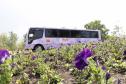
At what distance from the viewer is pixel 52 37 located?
3566cm

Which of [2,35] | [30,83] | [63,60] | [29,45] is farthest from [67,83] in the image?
[2,35]

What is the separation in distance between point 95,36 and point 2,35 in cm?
2921

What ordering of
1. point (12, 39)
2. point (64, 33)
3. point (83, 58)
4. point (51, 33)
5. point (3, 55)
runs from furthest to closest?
point (12, 39) → point (64, 33) → point (51, 33) → point (3, 55) → point (83, 58)

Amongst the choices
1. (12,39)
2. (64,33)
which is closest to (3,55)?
(64,33)

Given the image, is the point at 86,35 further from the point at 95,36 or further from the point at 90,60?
the point at 90,60

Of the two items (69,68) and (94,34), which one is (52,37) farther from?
(69,68)

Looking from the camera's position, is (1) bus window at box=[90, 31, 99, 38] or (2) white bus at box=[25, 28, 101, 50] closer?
(2) white bus at box=[25, 28, 101, 50]

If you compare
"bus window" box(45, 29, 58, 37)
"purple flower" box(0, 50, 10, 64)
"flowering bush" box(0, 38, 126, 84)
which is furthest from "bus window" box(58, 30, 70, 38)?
"purple flower" box(0, 50, 10, 64)

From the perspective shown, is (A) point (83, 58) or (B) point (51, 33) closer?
(A) point (83, 58)

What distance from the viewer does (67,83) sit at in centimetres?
759

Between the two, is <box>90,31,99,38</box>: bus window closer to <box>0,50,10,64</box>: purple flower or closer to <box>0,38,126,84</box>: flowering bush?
<box>0,38,126,84</box>: flowering bush

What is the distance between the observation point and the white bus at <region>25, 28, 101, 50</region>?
33.9 m

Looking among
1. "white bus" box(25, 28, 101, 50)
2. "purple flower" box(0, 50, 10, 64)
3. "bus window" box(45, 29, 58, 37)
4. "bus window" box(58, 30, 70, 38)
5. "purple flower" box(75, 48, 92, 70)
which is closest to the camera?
"purple flower" box(75, 48, 92, 70)

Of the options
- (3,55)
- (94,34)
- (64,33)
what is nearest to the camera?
(3,55)
